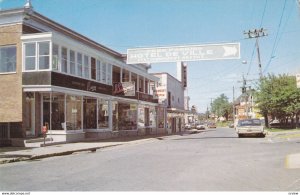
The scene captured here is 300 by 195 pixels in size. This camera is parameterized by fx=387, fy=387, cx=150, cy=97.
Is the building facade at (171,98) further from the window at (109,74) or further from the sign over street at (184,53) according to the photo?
the sign over street at (184,53)

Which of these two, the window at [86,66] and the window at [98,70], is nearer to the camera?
the window at [86,66]

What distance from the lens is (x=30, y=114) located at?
22.0 m

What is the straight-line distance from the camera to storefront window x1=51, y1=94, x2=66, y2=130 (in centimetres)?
2288

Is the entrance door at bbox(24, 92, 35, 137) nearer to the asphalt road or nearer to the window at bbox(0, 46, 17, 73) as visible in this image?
the window at bbox(0, 46, 17, 73)

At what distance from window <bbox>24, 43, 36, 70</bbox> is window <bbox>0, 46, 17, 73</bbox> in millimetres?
724

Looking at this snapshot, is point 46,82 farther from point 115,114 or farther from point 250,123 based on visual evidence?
point 250,123

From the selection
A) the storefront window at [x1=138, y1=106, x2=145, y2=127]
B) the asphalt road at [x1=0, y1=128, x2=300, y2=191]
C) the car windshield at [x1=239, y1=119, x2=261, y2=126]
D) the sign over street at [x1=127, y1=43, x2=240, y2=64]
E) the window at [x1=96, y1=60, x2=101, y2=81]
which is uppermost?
the window at [x1=96, y1=60, x2=101, y2=81]

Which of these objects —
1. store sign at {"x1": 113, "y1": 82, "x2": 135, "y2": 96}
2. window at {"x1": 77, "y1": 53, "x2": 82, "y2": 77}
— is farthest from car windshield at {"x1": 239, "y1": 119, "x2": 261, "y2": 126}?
window at {"x1": 77, "y1": 53, "x2": 82, "y2": 77}

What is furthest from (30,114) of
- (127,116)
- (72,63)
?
(127,116)

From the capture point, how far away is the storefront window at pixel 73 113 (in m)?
23.5

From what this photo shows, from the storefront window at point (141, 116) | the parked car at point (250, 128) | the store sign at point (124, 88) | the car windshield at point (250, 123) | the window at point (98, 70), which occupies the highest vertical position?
the window at point (98, 70)

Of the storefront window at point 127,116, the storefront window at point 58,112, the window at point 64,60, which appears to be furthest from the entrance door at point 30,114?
the storefront window at point 127,116

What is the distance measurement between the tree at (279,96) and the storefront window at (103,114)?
75.8 ft

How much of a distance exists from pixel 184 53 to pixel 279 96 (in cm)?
2923
